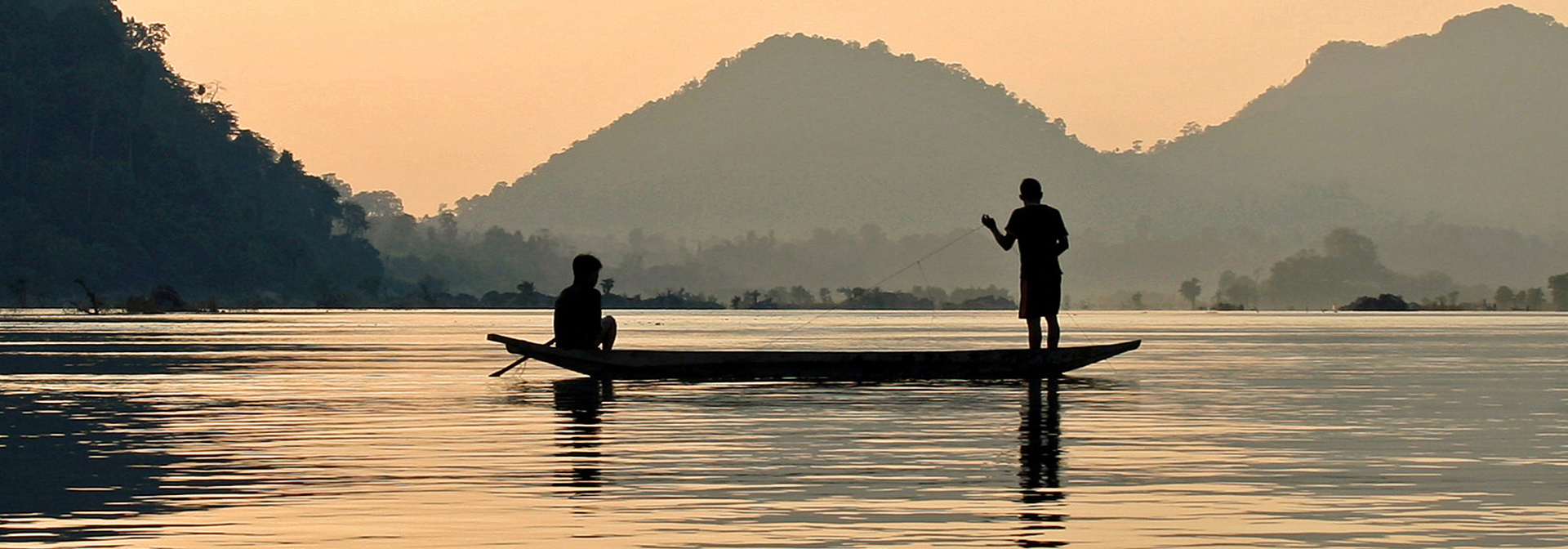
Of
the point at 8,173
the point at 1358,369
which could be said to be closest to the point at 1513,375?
the point at 1358,369

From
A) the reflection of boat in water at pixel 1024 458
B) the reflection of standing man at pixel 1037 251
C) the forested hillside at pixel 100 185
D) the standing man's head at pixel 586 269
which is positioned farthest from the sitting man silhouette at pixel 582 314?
the forested hillside at pixel 100 185

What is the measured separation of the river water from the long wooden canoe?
0.37 metres

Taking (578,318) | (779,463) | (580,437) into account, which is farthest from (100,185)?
(779,463)

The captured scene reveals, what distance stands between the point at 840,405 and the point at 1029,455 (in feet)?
25.3

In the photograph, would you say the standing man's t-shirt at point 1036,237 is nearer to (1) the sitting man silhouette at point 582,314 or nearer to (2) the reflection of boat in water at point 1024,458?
(2) the reflection of boat in water at point 1024,458

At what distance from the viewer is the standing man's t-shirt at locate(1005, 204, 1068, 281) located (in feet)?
95.9

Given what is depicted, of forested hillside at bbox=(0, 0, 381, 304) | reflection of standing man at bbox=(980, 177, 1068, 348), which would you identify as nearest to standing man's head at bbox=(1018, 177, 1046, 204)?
reflection of standing man at bbox=(980, 177, 1068, 348)

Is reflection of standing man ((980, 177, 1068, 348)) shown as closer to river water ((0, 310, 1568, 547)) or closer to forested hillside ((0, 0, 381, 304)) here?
river water ((0, 310, 1568, 547))

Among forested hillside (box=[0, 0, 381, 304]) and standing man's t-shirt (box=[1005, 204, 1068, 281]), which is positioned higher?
forested hillside (box=[0, 0, 381, 304])

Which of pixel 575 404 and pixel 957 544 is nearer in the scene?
pixel 957 544

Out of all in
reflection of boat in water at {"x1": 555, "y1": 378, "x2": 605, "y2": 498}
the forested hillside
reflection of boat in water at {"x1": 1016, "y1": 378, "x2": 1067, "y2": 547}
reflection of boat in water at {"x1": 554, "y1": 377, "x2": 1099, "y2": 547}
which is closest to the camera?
reflection of boat in water at {"x1": 1016, "y1": 378, "x2": 1067, "y2": 547}

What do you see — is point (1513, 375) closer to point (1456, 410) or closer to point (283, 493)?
point (1456, 410)

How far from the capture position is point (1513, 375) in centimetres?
3497

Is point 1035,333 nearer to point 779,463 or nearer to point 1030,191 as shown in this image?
point 1030,191
